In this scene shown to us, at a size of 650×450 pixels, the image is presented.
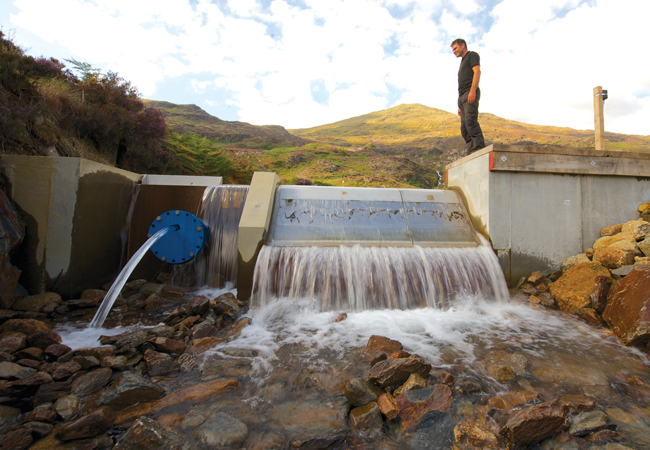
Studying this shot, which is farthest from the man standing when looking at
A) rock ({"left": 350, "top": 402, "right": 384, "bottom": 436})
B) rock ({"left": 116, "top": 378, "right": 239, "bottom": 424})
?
rock ({"left": 116, "top": 378, "right": 239, "bottom": 424})

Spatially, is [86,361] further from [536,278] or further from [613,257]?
[613,257]

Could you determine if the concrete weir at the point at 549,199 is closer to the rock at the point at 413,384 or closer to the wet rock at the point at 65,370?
the rock at the point at 413,384

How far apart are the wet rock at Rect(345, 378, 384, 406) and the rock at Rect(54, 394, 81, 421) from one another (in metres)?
2.20

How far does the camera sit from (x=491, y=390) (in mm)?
2873

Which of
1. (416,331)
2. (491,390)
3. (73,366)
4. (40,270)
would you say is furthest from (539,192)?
(40,270)

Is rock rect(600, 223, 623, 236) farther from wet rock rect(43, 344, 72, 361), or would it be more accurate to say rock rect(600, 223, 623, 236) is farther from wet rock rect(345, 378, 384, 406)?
wet rock rect(43, 344, 72, 361)

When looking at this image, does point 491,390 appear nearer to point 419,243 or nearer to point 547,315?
point 547,315

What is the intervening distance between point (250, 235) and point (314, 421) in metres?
3.42

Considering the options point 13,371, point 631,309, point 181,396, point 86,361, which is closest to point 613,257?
point 631,309

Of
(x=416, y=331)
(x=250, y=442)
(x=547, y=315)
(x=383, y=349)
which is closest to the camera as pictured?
(x=250, y=442)

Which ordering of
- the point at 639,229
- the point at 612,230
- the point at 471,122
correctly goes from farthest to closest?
the point at 471,122 → the point at 612,230 → the point at 639,229

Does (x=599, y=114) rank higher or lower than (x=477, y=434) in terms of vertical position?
higher

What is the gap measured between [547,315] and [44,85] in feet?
37.3

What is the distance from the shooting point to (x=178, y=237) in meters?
6.19
